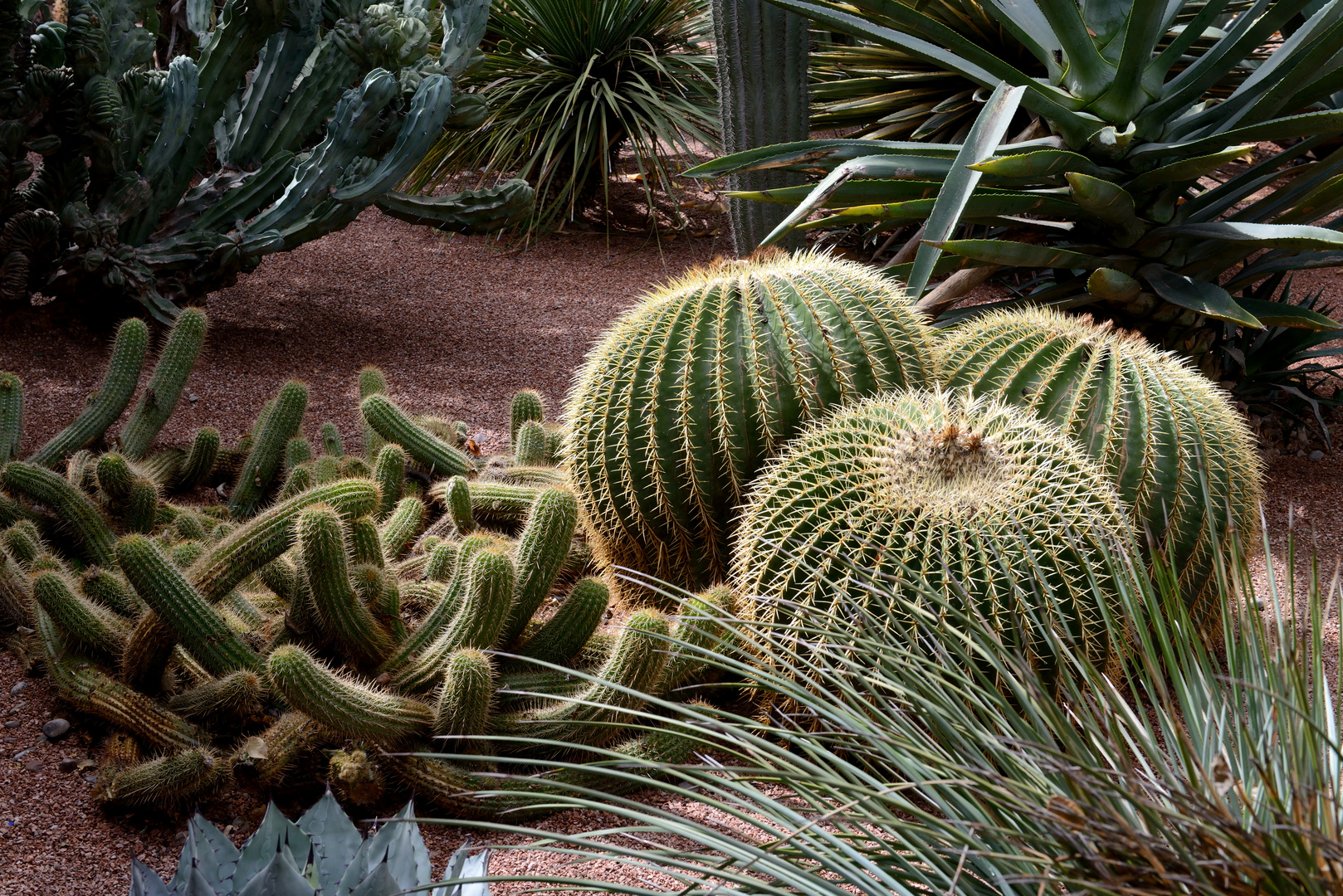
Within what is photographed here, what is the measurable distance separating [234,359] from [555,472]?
6.40 feet

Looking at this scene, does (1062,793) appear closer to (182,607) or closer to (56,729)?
(182,607)

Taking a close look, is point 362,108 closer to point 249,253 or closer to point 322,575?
point 249,253

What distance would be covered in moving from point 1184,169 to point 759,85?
64.8 inches

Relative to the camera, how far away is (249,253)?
4.51 m

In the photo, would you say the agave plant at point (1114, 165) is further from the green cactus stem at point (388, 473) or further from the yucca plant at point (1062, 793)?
the yucca plant at point (1062, 793)

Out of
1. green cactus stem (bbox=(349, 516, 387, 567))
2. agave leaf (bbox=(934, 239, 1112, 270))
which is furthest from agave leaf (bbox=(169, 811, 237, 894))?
agave leaf (bbox=(934, 239, 1112, 270))

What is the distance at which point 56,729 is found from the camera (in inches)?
84.8

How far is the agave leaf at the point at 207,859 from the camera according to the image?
4.64 feet

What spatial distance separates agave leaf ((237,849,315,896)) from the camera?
1.31 meters

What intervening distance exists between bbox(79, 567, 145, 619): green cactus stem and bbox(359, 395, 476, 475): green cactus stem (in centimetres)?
92

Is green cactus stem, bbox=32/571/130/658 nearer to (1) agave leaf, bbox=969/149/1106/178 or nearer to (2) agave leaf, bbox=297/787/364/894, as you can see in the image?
(2) agave leaf, bbox=297/787/364/894

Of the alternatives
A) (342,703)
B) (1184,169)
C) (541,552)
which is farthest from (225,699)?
(1184,169)

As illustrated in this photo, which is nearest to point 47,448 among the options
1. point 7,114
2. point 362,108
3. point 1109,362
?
point 7,114

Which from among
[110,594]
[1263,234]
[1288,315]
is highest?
[1263,234]
